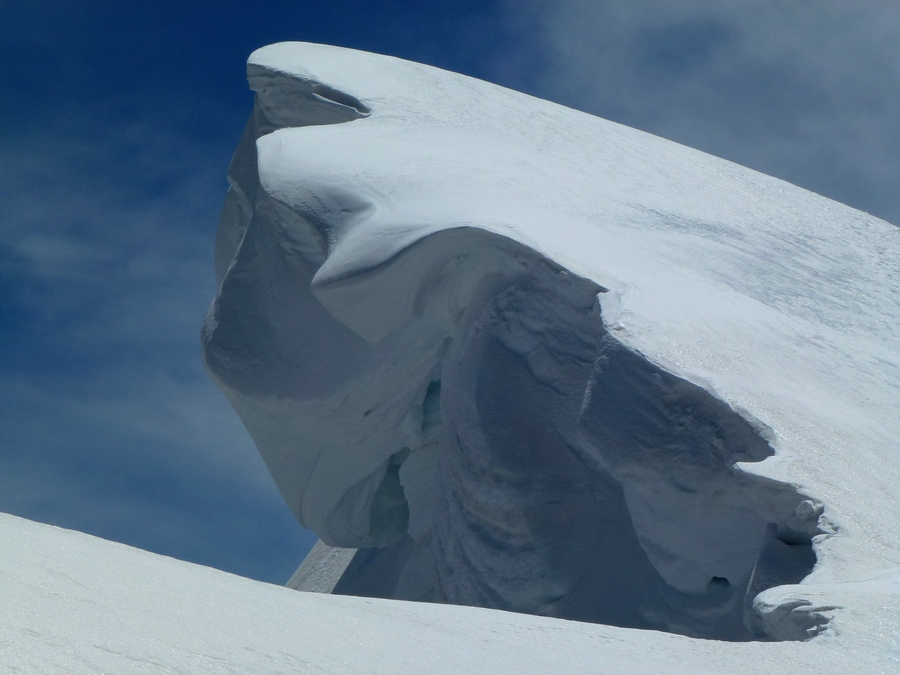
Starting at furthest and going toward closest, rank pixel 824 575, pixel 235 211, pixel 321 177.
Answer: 1. pixel 235 211
2. pixel 321 177
3. pixel 824 575

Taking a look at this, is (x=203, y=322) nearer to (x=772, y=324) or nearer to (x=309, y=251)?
(x=309, y=251)

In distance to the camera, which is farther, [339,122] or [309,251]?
[339,122]

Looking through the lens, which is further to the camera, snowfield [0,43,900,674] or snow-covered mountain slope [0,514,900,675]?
snowfield [0,43,900,674]

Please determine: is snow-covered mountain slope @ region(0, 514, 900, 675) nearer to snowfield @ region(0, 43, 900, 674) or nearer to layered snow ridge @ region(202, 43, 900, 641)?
snowfield @ region(0, 43, 900, 674)

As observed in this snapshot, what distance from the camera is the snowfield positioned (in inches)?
52.6

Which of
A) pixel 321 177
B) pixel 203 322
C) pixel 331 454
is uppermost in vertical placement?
pixel 321 177

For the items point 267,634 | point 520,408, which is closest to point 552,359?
point 520,408

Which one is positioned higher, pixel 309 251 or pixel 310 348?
pixel 309 251

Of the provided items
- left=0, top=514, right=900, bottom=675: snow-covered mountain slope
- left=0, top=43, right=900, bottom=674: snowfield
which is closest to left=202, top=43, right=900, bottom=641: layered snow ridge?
left=0, top=43, right=900, bottom=674: snowfield

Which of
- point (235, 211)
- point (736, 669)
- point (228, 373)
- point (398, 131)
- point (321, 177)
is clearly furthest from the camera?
point (235, 211)

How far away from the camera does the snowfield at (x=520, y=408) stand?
1336mm

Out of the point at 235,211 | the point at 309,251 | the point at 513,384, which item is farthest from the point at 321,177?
the point at 235,211

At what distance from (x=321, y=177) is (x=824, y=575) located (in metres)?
2.28

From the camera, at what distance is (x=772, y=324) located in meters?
2.71
